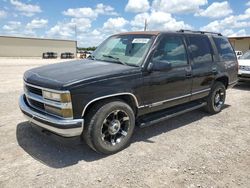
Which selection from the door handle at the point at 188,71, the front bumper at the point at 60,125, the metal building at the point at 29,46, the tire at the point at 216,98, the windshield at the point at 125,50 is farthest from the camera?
the metal building at the point at 29,46

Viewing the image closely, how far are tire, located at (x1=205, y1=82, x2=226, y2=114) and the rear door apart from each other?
0.90 feet

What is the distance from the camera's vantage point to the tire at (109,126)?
3578mm

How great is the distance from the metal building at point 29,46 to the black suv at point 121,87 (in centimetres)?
5644

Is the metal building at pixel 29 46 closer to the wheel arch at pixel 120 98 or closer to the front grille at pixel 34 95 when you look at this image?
the front grille at pixel 34 95

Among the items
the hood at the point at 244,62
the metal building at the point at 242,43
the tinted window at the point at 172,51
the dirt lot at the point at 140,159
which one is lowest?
the dirt lot at the point at 140,159

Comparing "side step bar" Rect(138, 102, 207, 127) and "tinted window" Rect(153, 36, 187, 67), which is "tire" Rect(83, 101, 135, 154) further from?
"tinted window" Rect(153, 36, 187, 67)

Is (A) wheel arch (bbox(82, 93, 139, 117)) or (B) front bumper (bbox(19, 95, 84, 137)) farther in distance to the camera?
(A) wheel arch (bbox(82, 93, 139, 117))

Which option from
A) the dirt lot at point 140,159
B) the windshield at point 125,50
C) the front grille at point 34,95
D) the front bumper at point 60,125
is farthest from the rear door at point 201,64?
the front grille at point 34,95

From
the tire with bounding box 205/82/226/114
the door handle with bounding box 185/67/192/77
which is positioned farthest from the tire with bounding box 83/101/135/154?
the tire with bounding box 205/82/226/114

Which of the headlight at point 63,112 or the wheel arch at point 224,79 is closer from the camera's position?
the headlight at point 63,112

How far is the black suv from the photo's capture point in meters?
3.38

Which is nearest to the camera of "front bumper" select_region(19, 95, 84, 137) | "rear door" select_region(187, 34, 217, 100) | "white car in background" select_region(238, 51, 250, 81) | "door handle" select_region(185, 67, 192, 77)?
"front bumper" select_region(19, 95, 84, 137)

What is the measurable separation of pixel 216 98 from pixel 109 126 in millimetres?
3578

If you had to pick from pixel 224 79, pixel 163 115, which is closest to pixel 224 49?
pixel 224 79
